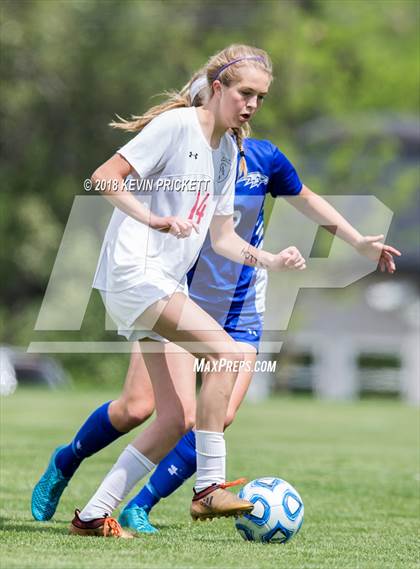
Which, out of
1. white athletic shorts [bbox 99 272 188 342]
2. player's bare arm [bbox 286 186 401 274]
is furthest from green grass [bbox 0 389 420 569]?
player's bare arm [bbox 286 186 401 274]

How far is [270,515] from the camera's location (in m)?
5.55

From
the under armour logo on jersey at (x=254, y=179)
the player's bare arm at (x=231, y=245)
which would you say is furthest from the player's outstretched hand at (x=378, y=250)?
the under armour logo on jersey at (x=254, y=179)

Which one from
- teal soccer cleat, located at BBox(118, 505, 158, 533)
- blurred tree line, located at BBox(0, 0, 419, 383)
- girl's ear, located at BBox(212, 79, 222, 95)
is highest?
blurred tree line, located at BBox(0, 0, 419, 383)

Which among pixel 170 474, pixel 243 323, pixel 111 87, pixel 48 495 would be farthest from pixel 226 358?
pixel 111 87

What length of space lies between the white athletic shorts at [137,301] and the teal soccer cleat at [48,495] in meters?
1.31

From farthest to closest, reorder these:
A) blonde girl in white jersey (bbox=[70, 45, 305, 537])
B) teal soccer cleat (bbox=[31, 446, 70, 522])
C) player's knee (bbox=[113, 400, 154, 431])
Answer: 1. teal soccer cleat (bbox=[31, 446, 70, 522])
2. player's knee (bbox=[113, 400, 154, 431])
3. blonde girl in white jersey (bbox=[70, 45, 305, 537])

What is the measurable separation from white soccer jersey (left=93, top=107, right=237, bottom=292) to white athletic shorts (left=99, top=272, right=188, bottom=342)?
3 centimetres

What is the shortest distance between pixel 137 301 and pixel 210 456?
78cm

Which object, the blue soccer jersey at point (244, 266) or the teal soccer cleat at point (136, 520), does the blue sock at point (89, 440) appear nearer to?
the teal soccer cleat at point (136, 520)

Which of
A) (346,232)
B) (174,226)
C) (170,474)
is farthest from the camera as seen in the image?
(170,474)

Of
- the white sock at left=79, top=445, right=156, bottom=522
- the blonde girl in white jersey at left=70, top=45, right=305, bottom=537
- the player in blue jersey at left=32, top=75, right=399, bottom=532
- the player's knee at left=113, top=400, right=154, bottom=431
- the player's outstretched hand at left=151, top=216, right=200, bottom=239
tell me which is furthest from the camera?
the player in blue jersey at left=32, top=75, right=399, bottom=532

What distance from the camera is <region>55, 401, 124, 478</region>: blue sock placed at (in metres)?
6.27

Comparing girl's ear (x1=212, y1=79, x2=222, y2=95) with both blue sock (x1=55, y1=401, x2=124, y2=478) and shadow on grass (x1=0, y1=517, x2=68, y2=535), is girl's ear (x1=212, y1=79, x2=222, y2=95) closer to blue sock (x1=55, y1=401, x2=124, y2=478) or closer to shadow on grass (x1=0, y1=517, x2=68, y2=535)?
blue sock (x1=55, y1=401, x2=124, y2=478)

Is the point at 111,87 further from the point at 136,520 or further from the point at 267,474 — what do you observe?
the point at 136,520
